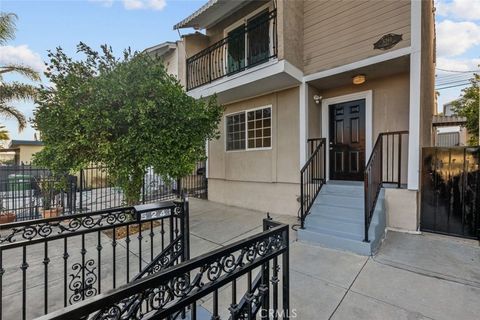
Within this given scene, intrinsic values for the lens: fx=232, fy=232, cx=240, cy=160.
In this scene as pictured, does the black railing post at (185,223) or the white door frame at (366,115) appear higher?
the white door frame at (366,115)

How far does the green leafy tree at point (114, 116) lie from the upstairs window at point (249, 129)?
2.43 metres

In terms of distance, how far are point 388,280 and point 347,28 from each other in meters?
5.16

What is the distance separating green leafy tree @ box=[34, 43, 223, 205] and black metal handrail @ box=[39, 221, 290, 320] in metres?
3.28

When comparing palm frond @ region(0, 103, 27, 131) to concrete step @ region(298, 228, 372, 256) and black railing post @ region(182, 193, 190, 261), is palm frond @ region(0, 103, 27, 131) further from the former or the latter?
concrete step @ region(298, 228, 372, 256)

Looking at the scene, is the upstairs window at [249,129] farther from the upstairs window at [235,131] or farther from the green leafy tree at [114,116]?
the green leafy tree at [114,116]

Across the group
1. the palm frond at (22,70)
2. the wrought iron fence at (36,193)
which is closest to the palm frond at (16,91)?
the palm frond at (22,70)

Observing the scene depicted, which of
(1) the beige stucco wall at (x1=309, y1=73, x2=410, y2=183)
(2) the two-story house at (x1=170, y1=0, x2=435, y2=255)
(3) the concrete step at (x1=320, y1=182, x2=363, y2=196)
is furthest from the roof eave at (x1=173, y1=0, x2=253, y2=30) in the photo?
(3) the concrete step at (x1=320, y1=182, x2=363, y2=196)

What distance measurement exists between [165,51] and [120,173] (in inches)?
330

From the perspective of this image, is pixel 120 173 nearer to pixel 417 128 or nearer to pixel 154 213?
pixel 154 213

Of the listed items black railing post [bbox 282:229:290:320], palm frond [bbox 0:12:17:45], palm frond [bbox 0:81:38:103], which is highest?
palm frond [bbox 0:12:17:45]

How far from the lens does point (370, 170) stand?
13.5 feet

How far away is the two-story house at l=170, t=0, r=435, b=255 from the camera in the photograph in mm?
4590

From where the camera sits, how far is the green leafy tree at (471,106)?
10.0 metres

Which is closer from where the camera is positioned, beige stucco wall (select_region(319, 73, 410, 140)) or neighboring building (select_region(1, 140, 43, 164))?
beige stucco wall (select_region(319, 73, 410, 140))
